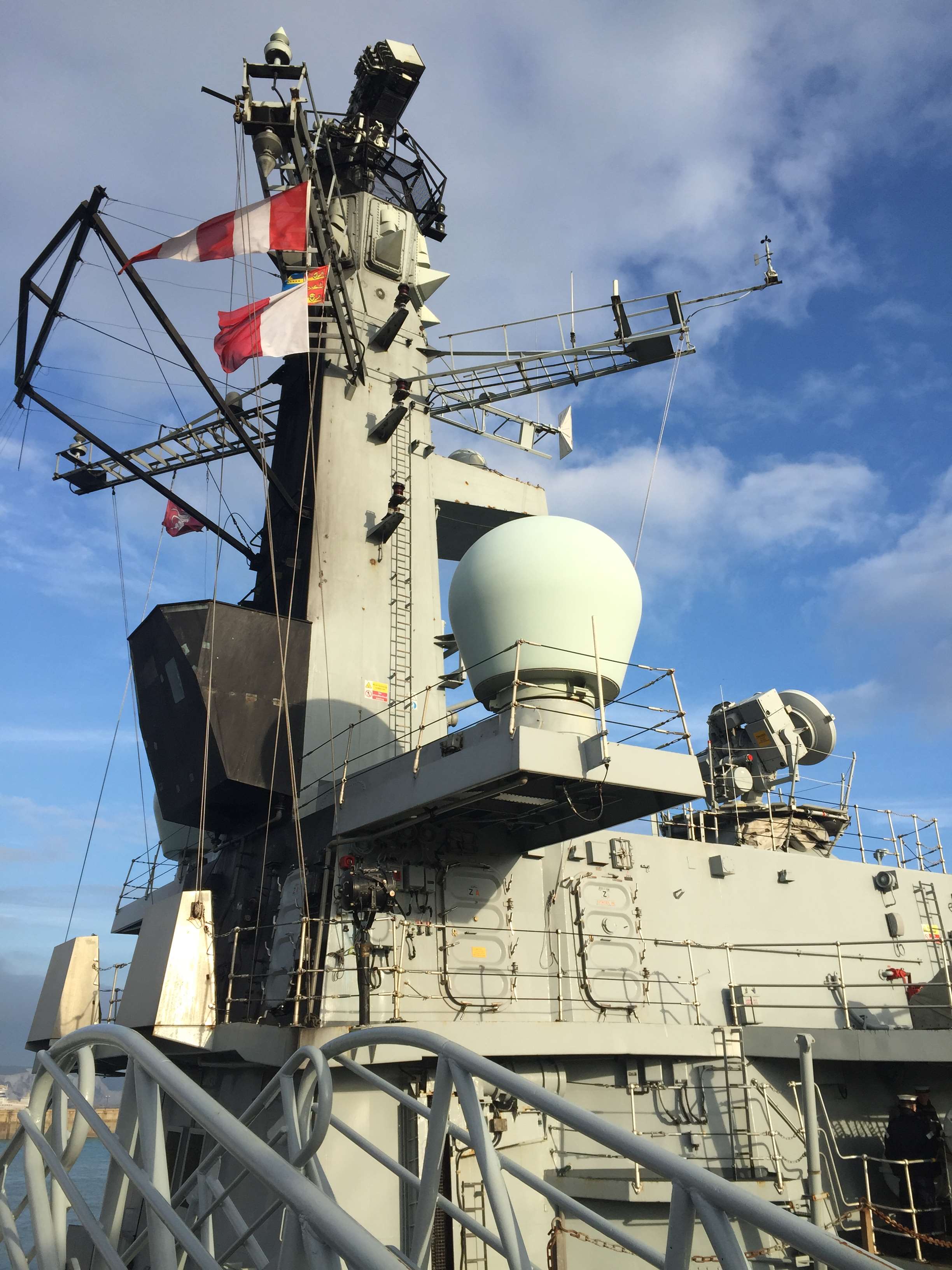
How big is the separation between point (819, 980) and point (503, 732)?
7.52m

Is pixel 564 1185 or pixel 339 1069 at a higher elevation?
pixel 339 1069

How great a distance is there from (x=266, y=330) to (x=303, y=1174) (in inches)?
423

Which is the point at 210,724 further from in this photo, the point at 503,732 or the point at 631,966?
the point at 631,966

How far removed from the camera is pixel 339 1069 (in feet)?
27.9

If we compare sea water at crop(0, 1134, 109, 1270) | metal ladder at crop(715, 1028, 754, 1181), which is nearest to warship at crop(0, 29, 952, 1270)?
metal ladder at crop(715, 1028, 754, 1181)

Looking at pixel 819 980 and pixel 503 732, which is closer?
pixel 503 732

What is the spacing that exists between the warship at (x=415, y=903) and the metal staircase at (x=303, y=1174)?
0.15 feet

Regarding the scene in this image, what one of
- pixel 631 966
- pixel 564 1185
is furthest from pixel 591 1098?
pixel 631 966

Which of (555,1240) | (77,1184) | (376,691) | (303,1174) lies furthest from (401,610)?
(77,1184)

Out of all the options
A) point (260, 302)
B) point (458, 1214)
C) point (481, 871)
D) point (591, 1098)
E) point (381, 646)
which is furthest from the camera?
point (381, 646)

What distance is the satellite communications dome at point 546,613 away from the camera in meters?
10.4

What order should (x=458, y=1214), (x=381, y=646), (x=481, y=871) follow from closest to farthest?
1. (x=458, y=1214)
2. (x=481, y=871)
3. (x=381, y=646)

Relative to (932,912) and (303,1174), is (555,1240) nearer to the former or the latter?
(303,1174)

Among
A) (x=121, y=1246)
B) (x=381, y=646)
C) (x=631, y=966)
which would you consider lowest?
(x=121, y=1246)
